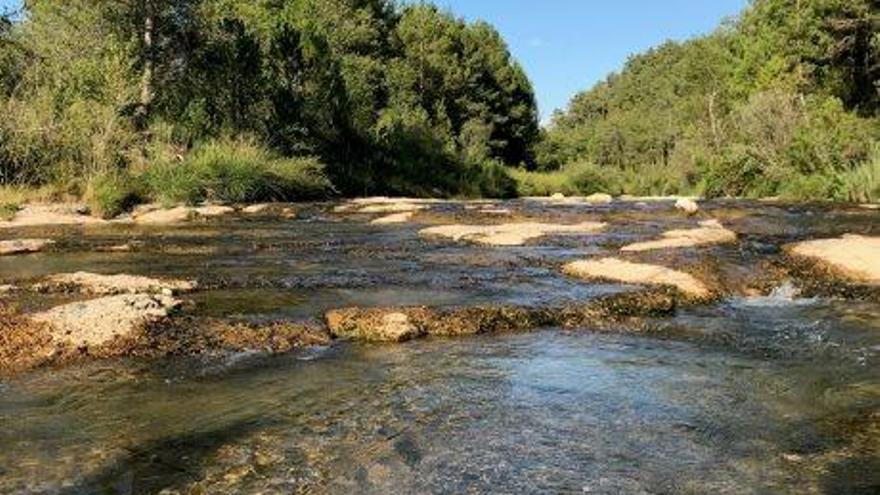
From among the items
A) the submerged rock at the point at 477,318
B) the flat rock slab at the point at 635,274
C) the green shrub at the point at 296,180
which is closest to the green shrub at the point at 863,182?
the green shrub at the point at 296,180

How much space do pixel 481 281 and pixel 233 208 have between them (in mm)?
12617

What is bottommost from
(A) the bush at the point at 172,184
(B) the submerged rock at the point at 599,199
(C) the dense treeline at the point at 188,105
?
(B) the submerged rock at the point at 599,199

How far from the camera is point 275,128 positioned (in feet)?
99.7

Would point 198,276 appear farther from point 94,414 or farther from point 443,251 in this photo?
point 94,414

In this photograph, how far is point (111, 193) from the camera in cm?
2008

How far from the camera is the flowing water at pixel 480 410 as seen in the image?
13.5ft

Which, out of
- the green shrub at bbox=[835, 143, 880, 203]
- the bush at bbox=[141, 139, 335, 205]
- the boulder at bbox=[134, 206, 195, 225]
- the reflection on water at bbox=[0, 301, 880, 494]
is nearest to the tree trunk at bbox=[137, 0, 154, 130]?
the bush at bbox=[141, 139, 335, 205]

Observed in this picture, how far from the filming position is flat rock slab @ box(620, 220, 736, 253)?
11.6m

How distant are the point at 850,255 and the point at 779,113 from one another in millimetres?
23306

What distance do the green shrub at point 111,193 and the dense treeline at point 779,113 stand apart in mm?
18025

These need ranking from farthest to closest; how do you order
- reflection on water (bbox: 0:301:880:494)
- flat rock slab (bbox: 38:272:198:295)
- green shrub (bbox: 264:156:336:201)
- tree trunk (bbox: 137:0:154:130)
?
tree trunk (bbox: 137:0:154:130) → green shrub (bbox: 264:156:336:201) → flat rock slab (bbox: 38:272:198:295) → reflection on water (bbox: 0:301:880:494)

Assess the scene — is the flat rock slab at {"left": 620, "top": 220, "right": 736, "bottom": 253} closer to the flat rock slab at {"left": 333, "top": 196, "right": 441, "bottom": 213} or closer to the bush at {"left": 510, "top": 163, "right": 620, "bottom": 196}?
the flat rock slab at {"left": 333, "top": 196, "right": 441, "bottom": 213}

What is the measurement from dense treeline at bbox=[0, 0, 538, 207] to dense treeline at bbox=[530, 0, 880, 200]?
1086cm

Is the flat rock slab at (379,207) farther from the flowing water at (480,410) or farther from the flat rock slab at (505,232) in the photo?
the flowing water at (480,410)
